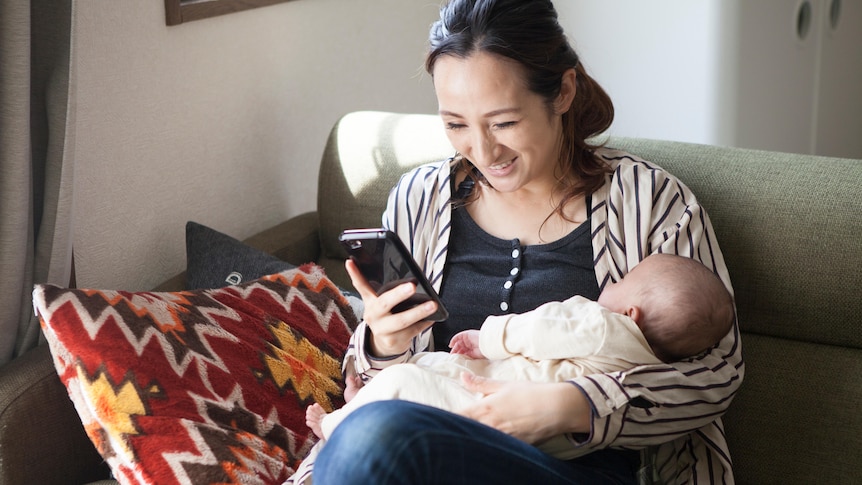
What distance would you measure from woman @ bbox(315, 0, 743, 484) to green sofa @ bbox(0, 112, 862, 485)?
17 cm

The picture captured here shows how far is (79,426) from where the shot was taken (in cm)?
165

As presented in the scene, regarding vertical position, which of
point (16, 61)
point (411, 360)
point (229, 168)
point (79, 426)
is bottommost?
point (79, 426)

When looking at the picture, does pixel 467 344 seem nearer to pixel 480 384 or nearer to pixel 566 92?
pixel 480 384

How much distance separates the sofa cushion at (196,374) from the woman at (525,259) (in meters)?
0.18

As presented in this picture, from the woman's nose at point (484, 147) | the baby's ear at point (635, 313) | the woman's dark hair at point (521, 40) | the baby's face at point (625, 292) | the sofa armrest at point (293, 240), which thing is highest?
the woman's dark hair at point (521, 40)

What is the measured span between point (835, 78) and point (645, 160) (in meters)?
2.37

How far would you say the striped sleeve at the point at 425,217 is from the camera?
180 cm

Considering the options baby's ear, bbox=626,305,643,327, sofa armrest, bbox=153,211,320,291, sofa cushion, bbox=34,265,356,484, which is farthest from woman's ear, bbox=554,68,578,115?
sofa armrest, bbox=153,211,320,291

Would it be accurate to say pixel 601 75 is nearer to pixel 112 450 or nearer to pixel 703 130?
pixel 703 130

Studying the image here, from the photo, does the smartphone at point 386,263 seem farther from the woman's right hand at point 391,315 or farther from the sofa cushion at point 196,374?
the sofa cushion at point 196,374

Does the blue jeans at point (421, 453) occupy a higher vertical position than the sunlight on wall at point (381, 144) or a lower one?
lower

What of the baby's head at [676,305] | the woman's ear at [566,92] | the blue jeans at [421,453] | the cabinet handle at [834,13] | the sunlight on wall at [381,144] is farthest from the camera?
the cabinet handle at [834,13]

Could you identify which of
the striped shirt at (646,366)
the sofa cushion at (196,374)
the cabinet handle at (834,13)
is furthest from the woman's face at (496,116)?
the cabinet handle at (834,13)

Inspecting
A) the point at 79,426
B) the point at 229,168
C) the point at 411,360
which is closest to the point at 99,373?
the point at 79,426
